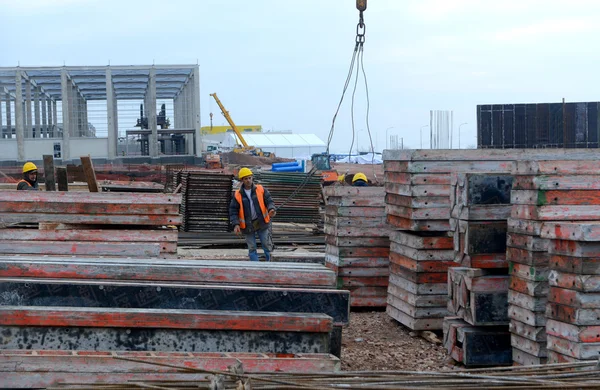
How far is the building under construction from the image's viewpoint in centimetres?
5650

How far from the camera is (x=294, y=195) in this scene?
21.8m

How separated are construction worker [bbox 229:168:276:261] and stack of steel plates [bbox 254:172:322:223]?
8165mm

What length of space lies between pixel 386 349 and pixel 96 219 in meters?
4.23

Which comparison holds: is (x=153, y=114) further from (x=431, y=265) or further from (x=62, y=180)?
(x=431, y=265)

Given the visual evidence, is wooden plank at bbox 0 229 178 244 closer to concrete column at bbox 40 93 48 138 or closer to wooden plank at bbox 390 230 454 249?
wooden plank at bbox 390 230 454 249

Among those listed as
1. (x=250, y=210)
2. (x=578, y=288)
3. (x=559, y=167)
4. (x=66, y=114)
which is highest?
(x=66, y=114)

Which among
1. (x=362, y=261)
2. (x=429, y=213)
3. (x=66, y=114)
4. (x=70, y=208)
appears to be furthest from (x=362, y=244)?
(x=66, y=114)

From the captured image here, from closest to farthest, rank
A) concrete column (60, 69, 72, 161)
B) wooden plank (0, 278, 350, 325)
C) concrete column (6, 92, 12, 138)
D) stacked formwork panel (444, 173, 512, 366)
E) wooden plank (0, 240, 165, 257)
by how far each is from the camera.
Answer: wooden plank (0, 278, 350, 325)
stacked formwork panel (444, 173, 512, 366)
wooden plank (0, 240, 165, 257)
concrete column (60, 69, 72, 161)
concrete column (6, 92, 12, 138)

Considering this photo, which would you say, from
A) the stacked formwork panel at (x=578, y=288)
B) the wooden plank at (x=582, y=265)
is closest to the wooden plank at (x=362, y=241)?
the stacked formwork panel at (x=578, y=288)

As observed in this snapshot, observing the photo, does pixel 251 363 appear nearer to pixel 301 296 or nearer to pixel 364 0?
pixel 301 296

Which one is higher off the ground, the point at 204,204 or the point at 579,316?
the point at 204,204

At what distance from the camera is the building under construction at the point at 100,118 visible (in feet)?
185

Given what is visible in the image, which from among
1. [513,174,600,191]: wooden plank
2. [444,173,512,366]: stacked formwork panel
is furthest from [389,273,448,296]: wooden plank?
[513,174,600,191]: wooden plank

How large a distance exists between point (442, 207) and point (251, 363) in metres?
4.53
